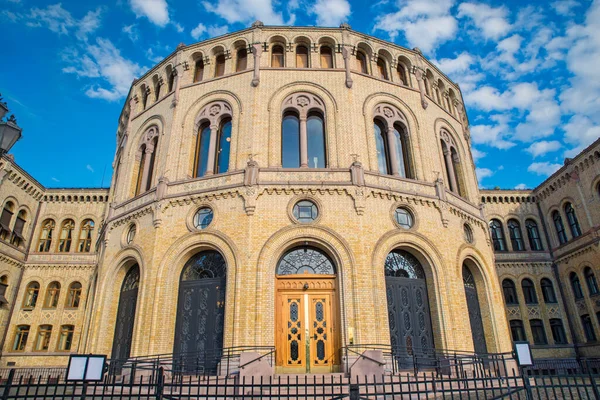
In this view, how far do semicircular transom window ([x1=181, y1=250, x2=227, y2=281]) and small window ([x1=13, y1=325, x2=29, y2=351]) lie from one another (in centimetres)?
1465

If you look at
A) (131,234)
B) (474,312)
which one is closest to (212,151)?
(131,234)

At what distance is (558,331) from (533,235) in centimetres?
657

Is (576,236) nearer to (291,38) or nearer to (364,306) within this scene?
(364,306)

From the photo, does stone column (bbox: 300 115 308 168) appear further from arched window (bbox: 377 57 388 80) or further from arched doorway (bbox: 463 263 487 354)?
arched doorway (bbox: 463 263 487 354)

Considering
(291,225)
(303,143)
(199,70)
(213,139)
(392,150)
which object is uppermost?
(199,70)

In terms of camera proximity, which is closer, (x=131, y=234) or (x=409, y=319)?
(x=409, y=319)

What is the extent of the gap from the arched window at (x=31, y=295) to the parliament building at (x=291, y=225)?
76 millimetres

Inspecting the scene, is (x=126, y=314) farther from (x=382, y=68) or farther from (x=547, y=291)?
(x=547, y=291)

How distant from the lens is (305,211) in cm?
1630

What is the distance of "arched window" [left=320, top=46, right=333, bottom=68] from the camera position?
20.5m

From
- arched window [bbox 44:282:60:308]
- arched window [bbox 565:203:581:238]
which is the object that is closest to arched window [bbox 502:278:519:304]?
arched window [bbox 565:203:581:238]

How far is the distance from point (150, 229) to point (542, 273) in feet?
81.3

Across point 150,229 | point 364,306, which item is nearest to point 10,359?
point 150,229

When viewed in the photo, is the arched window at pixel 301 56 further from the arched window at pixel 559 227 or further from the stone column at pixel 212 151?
the arched window at pixel 559 227
